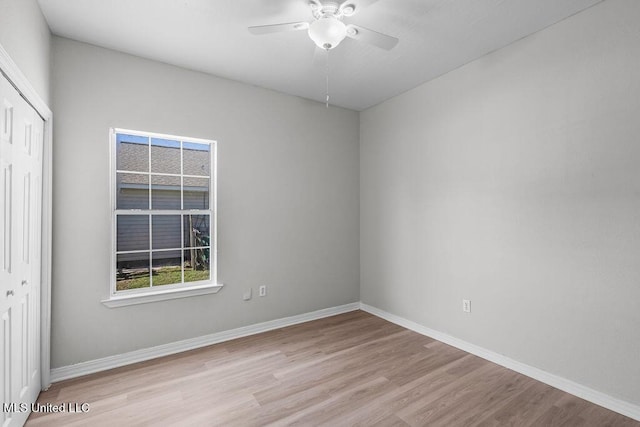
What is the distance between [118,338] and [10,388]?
1018 millimetres

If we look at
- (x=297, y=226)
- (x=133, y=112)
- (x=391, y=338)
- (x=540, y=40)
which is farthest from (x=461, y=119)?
(x=133, y=112)

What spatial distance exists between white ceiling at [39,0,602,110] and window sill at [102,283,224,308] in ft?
7.31

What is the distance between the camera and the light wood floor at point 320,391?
6.50 ft

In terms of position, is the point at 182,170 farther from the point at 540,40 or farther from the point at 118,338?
the point at 540,40

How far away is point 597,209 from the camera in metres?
2.15

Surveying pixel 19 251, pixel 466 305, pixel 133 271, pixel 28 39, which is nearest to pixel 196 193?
pixel 133 271

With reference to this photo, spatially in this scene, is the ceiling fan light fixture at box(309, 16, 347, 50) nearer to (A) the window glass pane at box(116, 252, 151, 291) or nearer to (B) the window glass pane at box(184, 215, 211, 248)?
(B) the window glass pane at box(184, 215, 211, 248)

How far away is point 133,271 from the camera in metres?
3.10

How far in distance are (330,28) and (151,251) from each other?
8.23 feet

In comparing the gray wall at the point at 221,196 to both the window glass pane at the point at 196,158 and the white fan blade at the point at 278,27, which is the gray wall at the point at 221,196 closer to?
the window glass pane at the point at 196,158

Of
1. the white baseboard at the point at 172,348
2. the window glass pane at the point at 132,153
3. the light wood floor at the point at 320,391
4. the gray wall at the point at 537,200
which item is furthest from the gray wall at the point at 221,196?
the gray wall at the point at 537,200

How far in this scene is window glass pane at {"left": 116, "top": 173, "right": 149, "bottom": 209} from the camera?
284 cm

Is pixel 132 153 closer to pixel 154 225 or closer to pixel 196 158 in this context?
pixel 196 158

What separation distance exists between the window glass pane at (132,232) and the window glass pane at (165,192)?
0.19 metres
